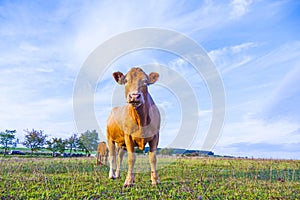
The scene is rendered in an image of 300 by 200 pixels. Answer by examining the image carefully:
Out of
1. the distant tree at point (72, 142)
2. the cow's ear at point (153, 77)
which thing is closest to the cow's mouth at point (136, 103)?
the cow's ear at point (153, 77)

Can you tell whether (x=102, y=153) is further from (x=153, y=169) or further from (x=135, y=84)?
(x=135, y=84)

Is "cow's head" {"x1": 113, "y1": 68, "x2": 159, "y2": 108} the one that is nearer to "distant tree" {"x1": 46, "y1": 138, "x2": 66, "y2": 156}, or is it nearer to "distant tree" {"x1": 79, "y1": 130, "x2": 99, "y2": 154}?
"distant tree" {"x1": 79, "y1": 130, "x2": 99, "y2": 154}

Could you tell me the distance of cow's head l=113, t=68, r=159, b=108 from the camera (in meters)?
6.81

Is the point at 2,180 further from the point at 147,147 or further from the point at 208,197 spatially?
the point at 208,197

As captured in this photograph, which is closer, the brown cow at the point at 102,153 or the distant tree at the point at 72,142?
the brown cow at the point at 102,153

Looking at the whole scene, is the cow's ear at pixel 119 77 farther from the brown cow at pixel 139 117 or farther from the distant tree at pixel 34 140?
the distant tree at pixel 34 140

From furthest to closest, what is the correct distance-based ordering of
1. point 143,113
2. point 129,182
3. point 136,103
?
point 143,113, point 129,182, point 136,103

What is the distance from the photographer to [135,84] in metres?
7.12

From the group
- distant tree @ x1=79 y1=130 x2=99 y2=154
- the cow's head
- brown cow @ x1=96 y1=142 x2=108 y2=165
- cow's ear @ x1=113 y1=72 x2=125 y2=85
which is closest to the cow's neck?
the cow's head

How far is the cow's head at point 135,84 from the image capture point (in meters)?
6.81

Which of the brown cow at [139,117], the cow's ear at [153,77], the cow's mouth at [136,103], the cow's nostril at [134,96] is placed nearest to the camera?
the cow's nostril at [134,96]

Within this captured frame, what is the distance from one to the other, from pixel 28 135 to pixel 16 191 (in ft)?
201

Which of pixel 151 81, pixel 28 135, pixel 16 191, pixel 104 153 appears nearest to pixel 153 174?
pixel 151 81

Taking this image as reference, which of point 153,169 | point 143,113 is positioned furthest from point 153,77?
point 153,169
